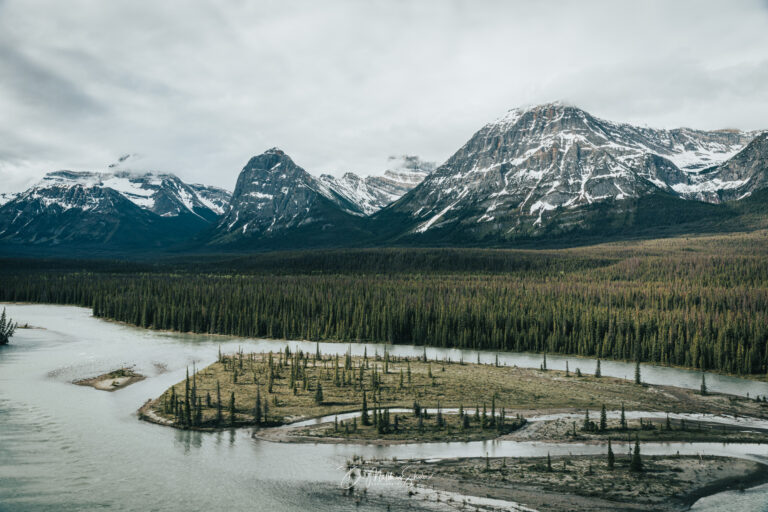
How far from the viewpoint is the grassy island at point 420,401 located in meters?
66.4

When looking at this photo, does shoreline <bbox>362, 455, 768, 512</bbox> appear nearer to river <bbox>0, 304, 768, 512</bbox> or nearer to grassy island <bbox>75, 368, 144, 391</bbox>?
river <bbox>0, 304, 768, 512</bbox>

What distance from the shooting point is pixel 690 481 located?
169ft

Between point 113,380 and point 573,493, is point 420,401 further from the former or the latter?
point 113,380

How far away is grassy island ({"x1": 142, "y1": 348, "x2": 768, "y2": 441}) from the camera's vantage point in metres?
66.4

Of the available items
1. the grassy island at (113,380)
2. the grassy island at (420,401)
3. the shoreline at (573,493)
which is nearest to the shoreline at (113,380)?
the grassy island at (113,380)

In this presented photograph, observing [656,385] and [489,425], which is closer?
[489,425]

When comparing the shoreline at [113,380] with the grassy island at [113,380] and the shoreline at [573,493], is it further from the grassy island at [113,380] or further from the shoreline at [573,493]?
the shoreline at [573,493]

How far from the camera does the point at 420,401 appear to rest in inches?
3123

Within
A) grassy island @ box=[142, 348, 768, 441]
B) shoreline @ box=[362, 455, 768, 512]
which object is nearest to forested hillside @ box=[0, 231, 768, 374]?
grassy island @ box=[142, 348, 768, 441]

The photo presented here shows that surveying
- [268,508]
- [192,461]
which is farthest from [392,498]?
[192,461]

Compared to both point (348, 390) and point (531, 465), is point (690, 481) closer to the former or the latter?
point (531, 465)

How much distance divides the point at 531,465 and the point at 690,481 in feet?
47.3

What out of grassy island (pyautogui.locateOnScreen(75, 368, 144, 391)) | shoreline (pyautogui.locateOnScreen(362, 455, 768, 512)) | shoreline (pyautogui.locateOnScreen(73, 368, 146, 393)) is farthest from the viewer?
grassy island (pyautogui.locateOnScreen(75, 368, 144, 391))

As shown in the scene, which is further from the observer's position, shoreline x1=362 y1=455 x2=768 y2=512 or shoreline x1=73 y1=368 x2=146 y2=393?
shoreline x1=73 y1=368 x2=146 y2=393
